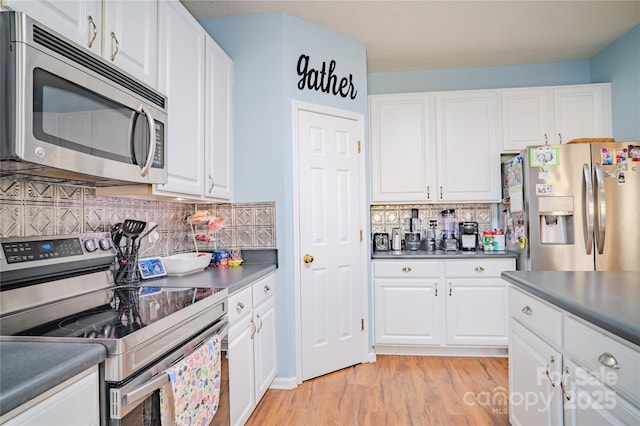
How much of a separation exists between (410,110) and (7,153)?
9.99 ft

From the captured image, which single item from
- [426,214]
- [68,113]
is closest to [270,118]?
[68,113]

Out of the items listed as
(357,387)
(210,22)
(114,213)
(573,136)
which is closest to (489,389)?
(357,387)

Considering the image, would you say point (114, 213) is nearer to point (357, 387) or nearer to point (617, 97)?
point (357, 387)

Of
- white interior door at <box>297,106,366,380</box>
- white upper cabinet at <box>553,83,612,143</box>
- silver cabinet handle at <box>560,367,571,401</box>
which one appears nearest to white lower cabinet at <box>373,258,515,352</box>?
white interior door at <box>297,106,366,380</box>

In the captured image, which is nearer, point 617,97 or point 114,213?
point 114,213

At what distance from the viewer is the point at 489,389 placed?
2.48 m

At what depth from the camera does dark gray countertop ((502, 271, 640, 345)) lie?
103 cm

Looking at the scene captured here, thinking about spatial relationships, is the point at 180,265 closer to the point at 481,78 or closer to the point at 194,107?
the point at 194,107

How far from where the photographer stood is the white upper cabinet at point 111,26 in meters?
1.18

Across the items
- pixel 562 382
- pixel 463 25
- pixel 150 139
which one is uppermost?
pixel 463 25

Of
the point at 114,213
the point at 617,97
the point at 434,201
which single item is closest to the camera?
the point at 114,213

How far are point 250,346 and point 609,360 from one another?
1605 millimetres

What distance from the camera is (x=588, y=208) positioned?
2734 mm

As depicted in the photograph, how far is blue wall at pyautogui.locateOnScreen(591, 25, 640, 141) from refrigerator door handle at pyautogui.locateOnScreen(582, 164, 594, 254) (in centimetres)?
70
